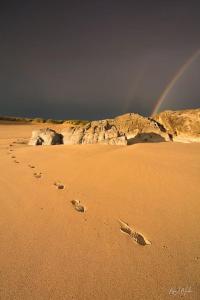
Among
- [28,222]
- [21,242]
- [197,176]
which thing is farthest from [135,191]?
[21,242]

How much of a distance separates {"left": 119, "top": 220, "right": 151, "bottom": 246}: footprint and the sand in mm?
24

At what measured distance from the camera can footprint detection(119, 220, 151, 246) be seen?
128 inches

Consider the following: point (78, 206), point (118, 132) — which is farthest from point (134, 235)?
point (118, 132)

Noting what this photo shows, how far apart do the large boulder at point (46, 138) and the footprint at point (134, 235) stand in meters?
8.51

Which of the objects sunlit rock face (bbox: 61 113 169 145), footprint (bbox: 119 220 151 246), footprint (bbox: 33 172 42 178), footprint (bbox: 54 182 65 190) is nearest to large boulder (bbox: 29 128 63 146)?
sunlit rock face (bbox: 61 113 169 145)

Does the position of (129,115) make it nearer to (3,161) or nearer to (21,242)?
(3,161)

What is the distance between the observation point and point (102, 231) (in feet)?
11.5

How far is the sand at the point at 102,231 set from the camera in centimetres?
245

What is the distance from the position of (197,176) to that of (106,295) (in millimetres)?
3920

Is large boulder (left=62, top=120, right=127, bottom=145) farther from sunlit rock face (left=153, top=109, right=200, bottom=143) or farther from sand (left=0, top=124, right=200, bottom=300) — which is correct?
sunlit rock face (left=153, top=109, right=200, bottom=143)

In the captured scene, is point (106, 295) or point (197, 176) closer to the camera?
point (106, 295)

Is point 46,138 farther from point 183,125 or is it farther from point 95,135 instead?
point 183,125

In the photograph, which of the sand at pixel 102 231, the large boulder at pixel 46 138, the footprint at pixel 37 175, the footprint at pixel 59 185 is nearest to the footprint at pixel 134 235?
the sand at pixel 102 231

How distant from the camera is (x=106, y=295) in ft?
7.64
